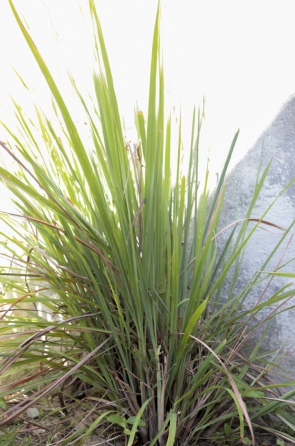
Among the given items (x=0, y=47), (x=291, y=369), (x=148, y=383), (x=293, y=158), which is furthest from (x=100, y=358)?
(x=0, y=47)

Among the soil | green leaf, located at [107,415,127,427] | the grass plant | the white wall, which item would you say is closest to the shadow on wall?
the white wall

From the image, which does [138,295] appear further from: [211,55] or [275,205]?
[211,55]

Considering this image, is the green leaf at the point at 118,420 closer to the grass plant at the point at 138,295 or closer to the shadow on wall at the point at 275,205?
the grass plant at the point at 138,295

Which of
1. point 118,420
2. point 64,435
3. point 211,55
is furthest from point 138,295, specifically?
point 211,55

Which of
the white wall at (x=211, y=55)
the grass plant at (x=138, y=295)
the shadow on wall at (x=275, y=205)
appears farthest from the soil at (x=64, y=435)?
the white wall at (x=211, y=55)

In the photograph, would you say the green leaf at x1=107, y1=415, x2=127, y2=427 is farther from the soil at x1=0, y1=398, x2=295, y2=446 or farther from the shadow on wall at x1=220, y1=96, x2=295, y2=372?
the shadow on wall at x1=220, y1=96, x2=295, y2=372

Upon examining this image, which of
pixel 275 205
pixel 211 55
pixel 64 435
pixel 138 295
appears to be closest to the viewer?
pixel 138 295

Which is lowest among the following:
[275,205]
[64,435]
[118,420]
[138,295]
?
[64,435]

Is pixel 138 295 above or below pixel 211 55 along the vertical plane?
below
